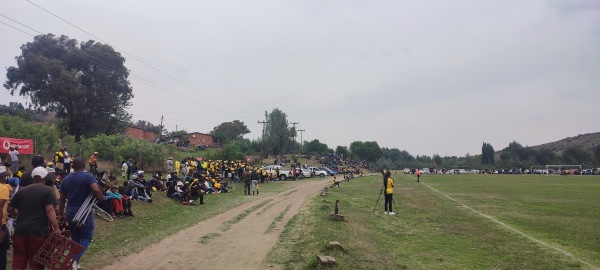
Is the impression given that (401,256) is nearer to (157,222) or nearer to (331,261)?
(331,261)

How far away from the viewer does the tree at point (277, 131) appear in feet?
256

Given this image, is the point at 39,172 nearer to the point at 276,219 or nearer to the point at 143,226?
the point at 143,226

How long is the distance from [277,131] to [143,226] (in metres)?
67.2

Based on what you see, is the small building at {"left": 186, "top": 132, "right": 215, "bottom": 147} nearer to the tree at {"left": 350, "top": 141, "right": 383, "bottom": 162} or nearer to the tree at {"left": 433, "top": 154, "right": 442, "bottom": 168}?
the tree at {"left": 350, "top": 141, "right": 383, "bottom": 162}

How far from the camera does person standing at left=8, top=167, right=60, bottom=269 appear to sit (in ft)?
17.6

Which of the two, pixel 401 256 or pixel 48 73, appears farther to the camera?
pixel 48 73

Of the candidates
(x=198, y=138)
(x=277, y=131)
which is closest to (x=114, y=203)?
(x=277, y=131)

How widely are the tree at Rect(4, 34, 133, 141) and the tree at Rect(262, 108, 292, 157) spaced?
29231 mm

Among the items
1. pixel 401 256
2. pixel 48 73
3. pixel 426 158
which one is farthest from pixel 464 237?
pixel 426 158

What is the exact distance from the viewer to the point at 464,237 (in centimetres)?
1152

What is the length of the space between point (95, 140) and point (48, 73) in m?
19.7

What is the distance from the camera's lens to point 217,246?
9.68 m

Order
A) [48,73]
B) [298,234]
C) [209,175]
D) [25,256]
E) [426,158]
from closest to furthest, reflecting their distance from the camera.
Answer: [25,256] < [298,234] < [209,175] < [48,73] < [426,158]

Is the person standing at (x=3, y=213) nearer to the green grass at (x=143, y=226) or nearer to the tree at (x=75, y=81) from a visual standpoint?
the green grass at (x=143, y=226)
